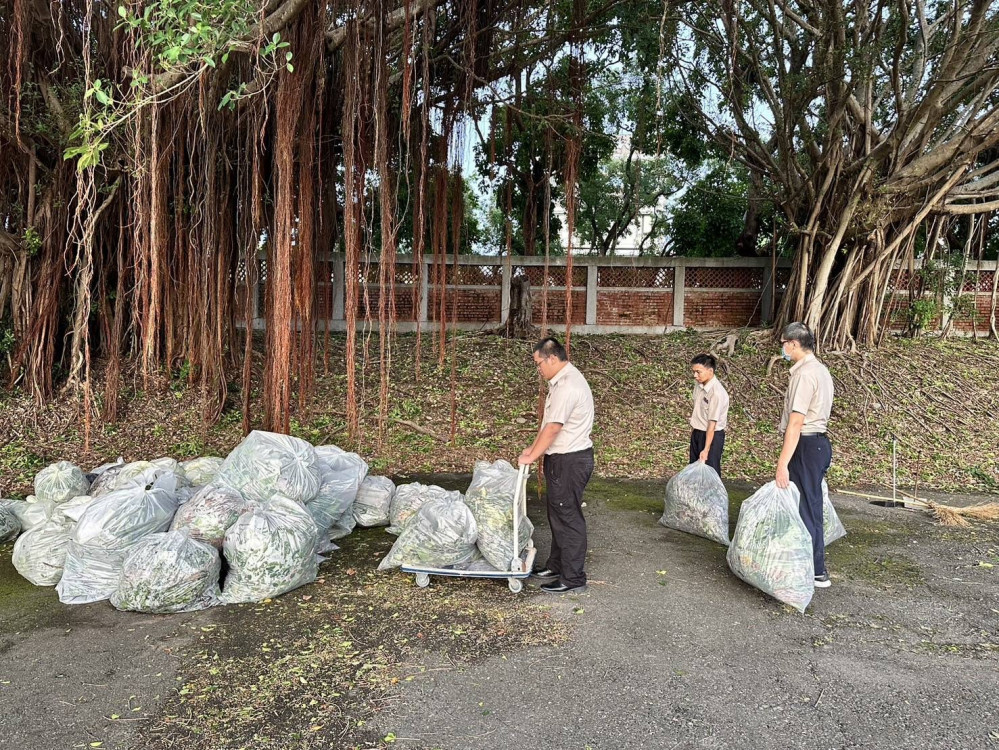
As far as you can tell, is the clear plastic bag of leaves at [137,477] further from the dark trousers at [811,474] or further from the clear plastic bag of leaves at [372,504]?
the dark trousers at [811,474]

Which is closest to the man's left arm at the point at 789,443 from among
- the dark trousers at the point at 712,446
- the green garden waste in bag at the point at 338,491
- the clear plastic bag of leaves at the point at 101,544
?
the dark trousers at the point at 712,446

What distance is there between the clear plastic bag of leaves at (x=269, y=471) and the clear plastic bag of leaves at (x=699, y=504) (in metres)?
2.59

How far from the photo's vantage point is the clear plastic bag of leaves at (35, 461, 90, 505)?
173 inches

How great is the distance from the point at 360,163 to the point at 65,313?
4655mm

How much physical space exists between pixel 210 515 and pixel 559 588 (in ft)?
6.51

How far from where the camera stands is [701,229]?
13.4 m

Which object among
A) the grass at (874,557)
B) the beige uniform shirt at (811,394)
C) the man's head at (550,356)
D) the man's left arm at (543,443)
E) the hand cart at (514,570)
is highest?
the man's head at (550,356)

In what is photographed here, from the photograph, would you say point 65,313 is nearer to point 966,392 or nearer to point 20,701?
point 20,701

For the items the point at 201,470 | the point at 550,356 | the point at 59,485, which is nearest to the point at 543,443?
the point at 550,356

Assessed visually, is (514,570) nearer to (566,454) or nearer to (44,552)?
(566,454)

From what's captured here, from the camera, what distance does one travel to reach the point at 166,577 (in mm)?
3213

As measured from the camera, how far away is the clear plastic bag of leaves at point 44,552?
145 inches

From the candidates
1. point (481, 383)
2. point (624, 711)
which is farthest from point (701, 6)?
point (624, 711)

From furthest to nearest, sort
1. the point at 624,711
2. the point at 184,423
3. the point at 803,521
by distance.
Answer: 1. the point at 184,423
2. the point at 803,521
3. the point at 624,711
